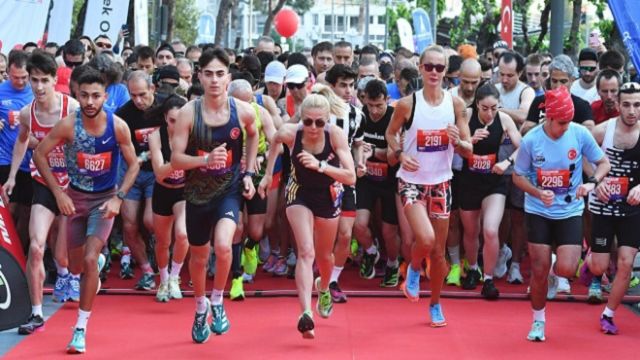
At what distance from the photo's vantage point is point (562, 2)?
1761 cm

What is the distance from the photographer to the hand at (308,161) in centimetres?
938

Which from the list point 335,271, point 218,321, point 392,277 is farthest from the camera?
point 392,277

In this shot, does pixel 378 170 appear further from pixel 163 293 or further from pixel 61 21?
pixel 61 21

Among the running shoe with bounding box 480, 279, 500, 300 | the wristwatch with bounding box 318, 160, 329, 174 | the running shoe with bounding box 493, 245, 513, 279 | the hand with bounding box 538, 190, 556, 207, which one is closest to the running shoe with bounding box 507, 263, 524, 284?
the running shoe with bounding box 493, 245, 513, 279

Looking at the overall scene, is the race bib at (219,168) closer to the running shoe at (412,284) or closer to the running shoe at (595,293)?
the running shoe at (412,284)

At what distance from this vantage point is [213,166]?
29.6 feet

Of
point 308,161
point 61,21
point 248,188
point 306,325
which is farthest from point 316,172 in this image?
point 61,21

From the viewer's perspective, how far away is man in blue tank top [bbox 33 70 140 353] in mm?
9289

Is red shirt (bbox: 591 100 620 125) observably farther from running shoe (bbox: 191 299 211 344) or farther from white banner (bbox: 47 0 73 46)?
white banner (bbox: 47 0 73 46)

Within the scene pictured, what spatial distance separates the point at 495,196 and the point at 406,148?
1.77m

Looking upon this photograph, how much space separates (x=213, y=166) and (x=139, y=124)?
2724mm

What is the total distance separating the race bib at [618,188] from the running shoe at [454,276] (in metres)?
2.73

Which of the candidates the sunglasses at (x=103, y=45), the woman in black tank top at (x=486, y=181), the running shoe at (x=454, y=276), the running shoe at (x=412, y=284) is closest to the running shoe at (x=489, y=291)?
the woman in black tank top at (x=486, y=181)

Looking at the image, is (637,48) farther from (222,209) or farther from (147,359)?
(147,359)
